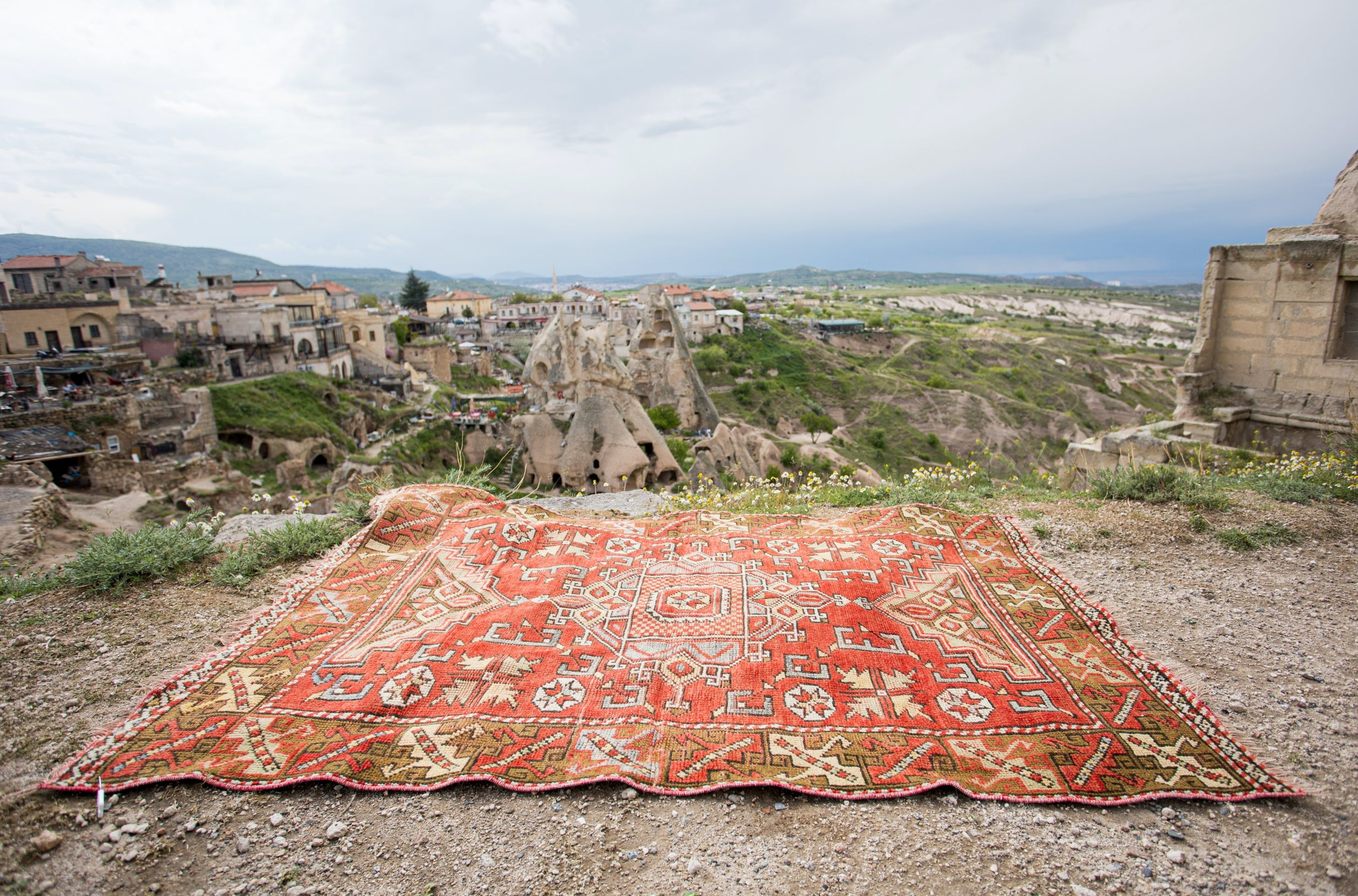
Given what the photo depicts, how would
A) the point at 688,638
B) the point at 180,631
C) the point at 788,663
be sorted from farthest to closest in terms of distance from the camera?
the point at 180,631 < the point at 688,638 < the point at 788,663

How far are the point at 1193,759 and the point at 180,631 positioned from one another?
6.27 m

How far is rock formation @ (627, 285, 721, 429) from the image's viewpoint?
23.3m

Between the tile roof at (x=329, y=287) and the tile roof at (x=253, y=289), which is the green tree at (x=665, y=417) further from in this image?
the tile roof at (x=329, y=287)

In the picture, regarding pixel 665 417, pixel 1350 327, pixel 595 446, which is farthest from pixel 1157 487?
pixel 665 417

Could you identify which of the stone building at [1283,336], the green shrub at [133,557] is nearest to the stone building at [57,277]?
the green shrub at [133,557]

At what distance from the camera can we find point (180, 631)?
4613 mm

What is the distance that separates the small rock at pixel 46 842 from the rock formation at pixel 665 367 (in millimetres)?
20201

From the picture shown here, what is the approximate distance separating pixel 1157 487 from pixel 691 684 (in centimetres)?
593

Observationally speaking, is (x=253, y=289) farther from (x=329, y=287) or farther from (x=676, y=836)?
(x=676, y=836)

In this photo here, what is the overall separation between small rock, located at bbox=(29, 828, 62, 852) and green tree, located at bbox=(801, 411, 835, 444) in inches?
1372

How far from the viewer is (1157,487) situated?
22.7ft

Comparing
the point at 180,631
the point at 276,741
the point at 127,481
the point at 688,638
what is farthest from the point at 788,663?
the point at 127,481

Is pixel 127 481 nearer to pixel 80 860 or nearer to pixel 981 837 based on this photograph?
pixel 80 860

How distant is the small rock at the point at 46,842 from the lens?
9.23 feet
